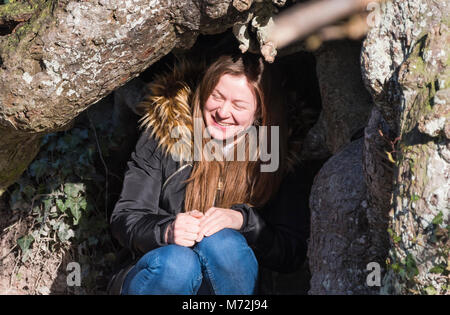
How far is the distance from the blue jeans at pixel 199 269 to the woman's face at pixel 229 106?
56cm

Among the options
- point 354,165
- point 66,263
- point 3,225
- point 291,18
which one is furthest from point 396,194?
point 3,225

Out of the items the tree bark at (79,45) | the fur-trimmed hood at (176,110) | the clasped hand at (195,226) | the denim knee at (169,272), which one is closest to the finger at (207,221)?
the clasped hand at (195,226)

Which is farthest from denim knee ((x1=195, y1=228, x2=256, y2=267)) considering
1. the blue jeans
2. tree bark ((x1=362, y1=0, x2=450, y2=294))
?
tree bark ((x1=362, y1=0, x2=450, y2=294))

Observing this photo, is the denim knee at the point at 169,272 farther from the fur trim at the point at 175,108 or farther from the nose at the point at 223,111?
the nose at the point at 223,111

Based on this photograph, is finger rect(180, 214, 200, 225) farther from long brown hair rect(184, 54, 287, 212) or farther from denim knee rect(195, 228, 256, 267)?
long brown hair rect(184, 54, 287, 212)

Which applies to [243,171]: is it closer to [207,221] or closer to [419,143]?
[207,221]

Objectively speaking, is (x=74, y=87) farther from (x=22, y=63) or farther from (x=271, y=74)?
(x=271, y=74)

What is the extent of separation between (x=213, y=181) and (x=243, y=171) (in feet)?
0.57

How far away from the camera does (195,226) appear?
9.29 feet

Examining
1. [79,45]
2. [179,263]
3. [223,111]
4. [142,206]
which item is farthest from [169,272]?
[79,45]

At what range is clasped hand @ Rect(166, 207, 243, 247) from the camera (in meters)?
2.81

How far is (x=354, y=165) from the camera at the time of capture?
271 centimetres

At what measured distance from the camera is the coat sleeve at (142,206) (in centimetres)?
288
